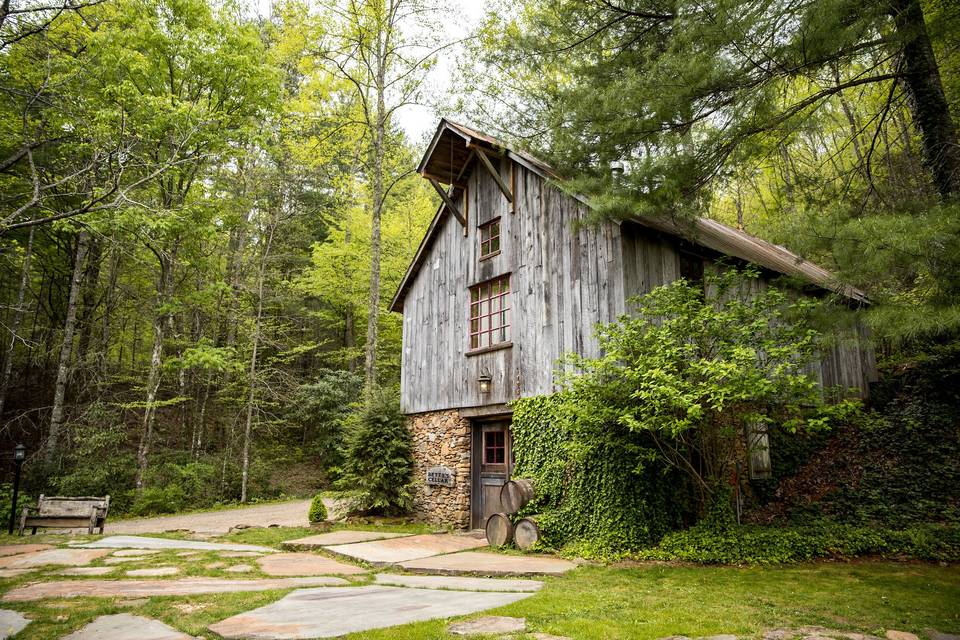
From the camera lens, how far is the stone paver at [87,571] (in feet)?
18.5

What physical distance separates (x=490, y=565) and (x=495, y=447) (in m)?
3.68

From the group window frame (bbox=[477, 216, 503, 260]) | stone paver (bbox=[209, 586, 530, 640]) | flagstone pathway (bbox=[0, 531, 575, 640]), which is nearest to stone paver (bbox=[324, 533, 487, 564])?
flagstone pathway (bbox=[0, 531, 575, 640])

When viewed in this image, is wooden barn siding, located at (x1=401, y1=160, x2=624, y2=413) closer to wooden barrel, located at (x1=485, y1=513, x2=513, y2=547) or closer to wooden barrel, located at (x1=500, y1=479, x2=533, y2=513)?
wooden barrel, located at (x1=500, y1=479, x2=533, y2=513)

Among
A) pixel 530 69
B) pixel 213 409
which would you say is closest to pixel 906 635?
pixel 530 69

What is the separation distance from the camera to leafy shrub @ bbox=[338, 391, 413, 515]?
11.3m

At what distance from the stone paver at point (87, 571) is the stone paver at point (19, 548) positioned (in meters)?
1.89

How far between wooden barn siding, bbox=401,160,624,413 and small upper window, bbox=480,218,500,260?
116mm

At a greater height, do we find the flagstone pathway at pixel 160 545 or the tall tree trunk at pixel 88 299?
the tall tree trunk at pixel 88 299

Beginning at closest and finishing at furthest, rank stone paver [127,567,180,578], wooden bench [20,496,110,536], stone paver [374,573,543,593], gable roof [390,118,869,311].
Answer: stone paver [374,573,543,593], stone paver [127,567,180,578], gable roof [390,118,869,311], wooden bench [20,496,110,536]

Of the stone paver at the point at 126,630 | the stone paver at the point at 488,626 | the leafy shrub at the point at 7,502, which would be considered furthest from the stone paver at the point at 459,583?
the leafy shrub at the point at 7,502

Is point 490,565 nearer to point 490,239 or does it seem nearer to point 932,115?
point 490,239

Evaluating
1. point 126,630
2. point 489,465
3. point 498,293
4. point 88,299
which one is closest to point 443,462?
point 489,465

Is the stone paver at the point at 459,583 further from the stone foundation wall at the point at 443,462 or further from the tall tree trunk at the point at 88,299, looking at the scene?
the tall tree trunk at the point at 88,299

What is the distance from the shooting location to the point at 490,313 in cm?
1058
